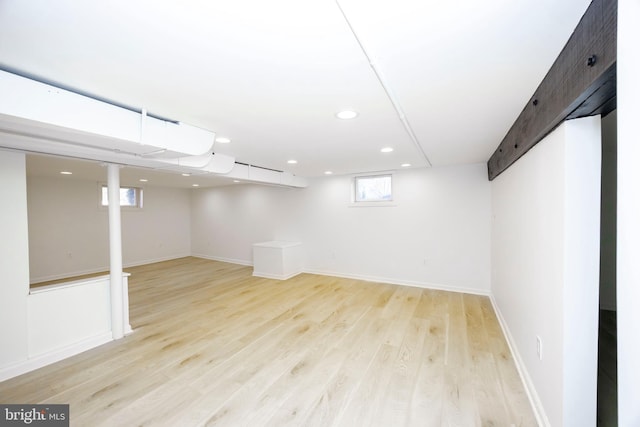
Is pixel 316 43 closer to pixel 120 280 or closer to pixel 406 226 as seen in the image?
pixel 120 280

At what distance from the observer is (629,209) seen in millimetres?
771

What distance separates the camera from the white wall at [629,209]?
73 centimetres

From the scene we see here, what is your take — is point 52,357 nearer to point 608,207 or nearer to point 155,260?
point 155,260

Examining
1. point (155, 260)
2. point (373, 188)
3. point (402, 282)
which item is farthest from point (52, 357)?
point (155, 260)

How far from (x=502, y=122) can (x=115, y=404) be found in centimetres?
381

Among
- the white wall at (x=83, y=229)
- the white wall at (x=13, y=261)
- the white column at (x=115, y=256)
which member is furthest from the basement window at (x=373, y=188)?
the white wall at (x=83, y=229)

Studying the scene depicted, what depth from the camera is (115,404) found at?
191 centimetres

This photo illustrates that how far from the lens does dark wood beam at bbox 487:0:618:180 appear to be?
2.87 ft

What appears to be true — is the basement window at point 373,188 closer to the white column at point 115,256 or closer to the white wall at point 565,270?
the white wall at point 565,270

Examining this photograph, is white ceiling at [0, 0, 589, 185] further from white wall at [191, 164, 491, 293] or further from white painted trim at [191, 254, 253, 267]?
white painted trim at [191, 254, 253, 267]

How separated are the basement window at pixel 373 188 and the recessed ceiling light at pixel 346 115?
10.4ft

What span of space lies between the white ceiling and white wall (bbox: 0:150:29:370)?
58.6 inches

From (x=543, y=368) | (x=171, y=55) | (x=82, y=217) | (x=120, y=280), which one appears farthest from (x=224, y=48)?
(x=82, y=217)

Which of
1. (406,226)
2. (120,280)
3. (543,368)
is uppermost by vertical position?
(406,226)
